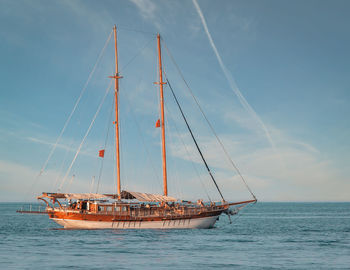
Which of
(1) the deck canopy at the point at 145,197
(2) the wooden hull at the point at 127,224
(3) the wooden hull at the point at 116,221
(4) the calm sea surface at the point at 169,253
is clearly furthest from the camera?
(1) the deck canopy at the point at 145,197

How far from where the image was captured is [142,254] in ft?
109

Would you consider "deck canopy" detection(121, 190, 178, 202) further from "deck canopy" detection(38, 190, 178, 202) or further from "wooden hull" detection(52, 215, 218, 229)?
"wooden hull" detection(52, 215, 218, 229)

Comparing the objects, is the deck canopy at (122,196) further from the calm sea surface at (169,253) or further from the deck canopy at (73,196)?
the calm sea surface at (169,253)

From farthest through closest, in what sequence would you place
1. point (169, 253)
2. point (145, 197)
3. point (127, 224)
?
point (145, 197)
point (127, 224)
point (169, 253)

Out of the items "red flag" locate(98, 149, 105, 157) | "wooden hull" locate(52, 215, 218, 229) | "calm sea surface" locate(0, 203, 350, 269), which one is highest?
"red flag" locate(98, 149, 105, 157)

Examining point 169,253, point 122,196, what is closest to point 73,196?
point 122,196

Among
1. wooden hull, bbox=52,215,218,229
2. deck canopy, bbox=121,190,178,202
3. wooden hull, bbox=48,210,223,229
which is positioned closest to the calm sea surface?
wooden hull, bbox=48,210,223,229

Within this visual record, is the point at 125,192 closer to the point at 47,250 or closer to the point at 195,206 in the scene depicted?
the point at 195,206

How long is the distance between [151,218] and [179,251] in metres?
18.0

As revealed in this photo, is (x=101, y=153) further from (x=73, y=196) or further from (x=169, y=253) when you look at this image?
(x=169, y=253)

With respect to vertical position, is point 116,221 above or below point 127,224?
above

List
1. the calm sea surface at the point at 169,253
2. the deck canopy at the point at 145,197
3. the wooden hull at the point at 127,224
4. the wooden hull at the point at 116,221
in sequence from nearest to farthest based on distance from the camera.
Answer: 1. the calm sea surface at the point at 169,253
2. the wooden hull at the point at 116,221
3. the wooden hull at the point at 127,224
4. the deck canopy at the point at 145,197

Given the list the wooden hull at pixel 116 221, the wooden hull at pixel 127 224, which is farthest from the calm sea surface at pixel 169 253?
the wooden hull at pixel 127 224

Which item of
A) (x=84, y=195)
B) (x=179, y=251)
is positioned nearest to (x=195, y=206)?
(x=84, y=195)
